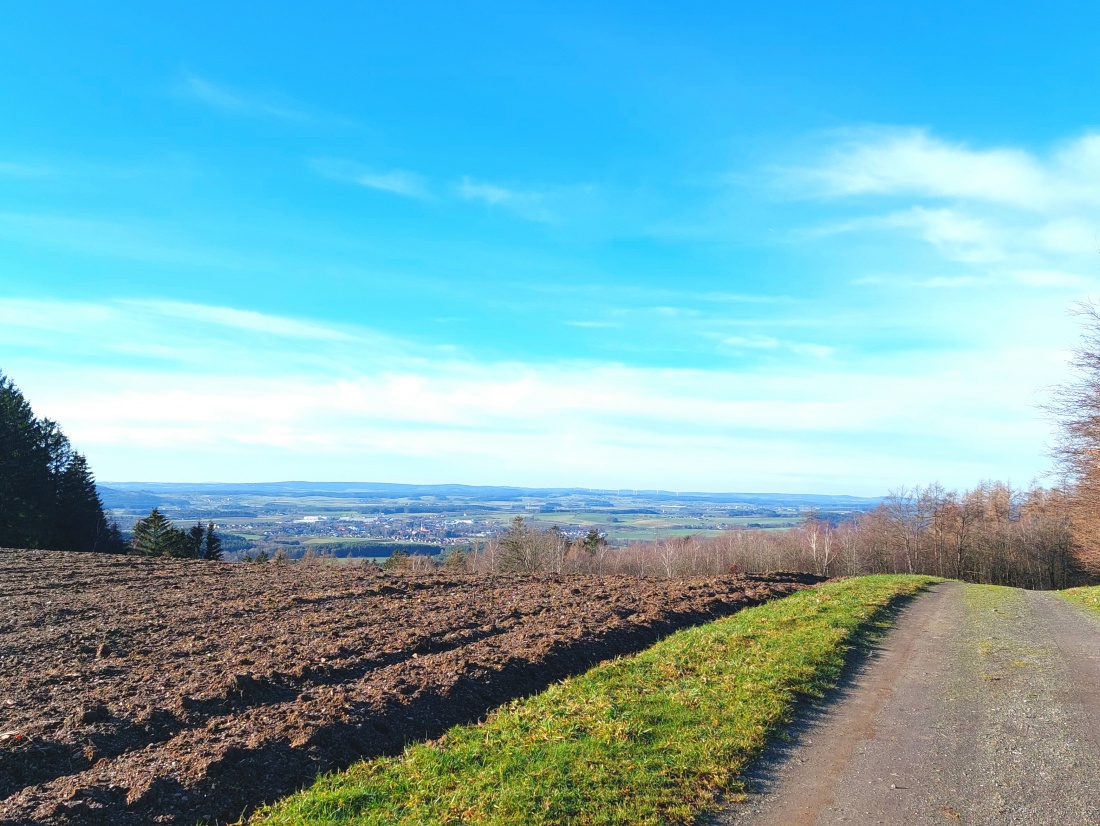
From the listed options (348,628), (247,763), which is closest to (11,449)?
(348,628)

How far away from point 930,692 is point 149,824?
9.92 metres

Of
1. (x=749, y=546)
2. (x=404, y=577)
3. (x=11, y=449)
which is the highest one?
(x=11, y=449)

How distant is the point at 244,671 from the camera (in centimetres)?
914

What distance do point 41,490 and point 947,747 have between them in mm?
48417

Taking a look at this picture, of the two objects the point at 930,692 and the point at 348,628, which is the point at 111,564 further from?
the point at 930,692

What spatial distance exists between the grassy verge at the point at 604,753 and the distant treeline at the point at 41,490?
41.0 metres

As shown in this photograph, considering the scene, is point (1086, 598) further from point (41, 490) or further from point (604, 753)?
point (41, 490)

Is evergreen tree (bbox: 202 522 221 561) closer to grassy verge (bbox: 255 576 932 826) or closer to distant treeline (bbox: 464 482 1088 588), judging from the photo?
distant treeline (bbox: 464 482 1088 588)

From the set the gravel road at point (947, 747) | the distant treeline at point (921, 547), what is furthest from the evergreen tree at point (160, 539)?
the gravel road at point (947, 747)

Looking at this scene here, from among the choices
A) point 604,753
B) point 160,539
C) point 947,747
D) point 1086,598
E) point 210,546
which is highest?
point 604,753

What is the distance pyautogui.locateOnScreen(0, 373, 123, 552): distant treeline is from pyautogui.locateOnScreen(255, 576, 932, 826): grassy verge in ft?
135

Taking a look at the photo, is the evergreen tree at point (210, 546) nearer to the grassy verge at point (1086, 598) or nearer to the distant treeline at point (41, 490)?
the distant treeline at point (41, 490)

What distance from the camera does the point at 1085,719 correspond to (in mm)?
8422

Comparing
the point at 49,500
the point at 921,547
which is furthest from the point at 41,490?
the point at 921,547
